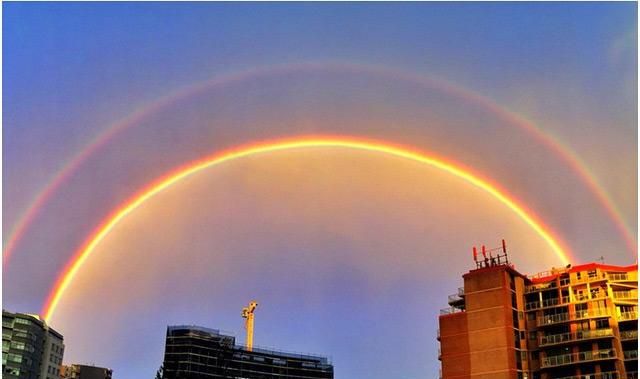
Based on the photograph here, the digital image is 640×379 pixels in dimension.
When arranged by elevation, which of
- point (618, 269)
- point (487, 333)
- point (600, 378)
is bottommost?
point (600, 378)

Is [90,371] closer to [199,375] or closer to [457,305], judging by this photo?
[199,375]

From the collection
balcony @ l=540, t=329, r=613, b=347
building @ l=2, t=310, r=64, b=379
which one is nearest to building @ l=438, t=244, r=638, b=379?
balcony @ l=540, t=329, r=613, b=347

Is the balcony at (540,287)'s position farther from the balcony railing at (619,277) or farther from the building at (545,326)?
the balcony railing at (619,277)

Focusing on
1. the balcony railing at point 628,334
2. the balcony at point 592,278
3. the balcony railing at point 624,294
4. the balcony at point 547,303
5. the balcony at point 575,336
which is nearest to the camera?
the balcony at point 575,336

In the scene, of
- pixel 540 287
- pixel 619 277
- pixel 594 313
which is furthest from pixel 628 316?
pixel 540 287

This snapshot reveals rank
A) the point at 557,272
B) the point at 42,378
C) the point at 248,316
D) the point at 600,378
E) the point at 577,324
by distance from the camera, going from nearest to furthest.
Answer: the point at 600,378 → the point at 577,324 → the point at 557,272 → the point at 42,378 → the point at 248,316

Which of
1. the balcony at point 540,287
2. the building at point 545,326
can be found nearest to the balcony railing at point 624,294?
the building at point 545,326

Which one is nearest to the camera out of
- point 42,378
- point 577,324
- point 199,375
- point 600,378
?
point 600,378

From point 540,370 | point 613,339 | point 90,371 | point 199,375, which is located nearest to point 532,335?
point 540,370
